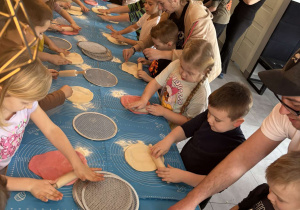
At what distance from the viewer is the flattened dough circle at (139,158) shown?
1.24 m

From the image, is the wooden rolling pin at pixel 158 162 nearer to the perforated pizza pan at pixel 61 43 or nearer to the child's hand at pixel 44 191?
the child's hand at pixel 44 191

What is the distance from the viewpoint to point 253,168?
289 centimetres

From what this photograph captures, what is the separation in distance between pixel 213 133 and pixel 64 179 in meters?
0.82

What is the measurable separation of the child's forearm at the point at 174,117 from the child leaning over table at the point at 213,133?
0.15 metres

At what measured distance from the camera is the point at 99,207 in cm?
97

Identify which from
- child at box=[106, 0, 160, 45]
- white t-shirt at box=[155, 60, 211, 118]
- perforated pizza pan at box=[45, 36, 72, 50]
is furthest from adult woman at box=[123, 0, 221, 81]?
perforated pizza pan at box=[45, 36, 72, 50]

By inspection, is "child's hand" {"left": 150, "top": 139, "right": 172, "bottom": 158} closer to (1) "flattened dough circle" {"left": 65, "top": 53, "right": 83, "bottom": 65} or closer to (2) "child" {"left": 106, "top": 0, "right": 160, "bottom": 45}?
(1) "flattened dough circle" {"left": 65, "top": 53, "right": 83, "bottom": 65}

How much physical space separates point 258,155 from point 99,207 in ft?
2.60

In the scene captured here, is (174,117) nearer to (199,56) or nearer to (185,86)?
(185,86)

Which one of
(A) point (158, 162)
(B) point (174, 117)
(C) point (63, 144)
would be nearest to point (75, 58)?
(B) point (174, 117)

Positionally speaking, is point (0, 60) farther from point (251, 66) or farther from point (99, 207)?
point (251, 66)

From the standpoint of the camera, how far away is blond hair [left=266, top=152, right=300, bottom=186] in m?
0.95

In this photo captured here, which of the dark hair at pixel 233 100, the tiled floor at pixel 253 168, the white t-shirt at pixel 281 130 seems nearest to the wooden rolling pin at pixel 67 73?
the dark hair at pixel 233 100

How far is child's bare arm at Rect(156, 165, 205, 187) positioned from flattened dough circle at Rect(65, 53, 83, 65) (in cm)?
103
